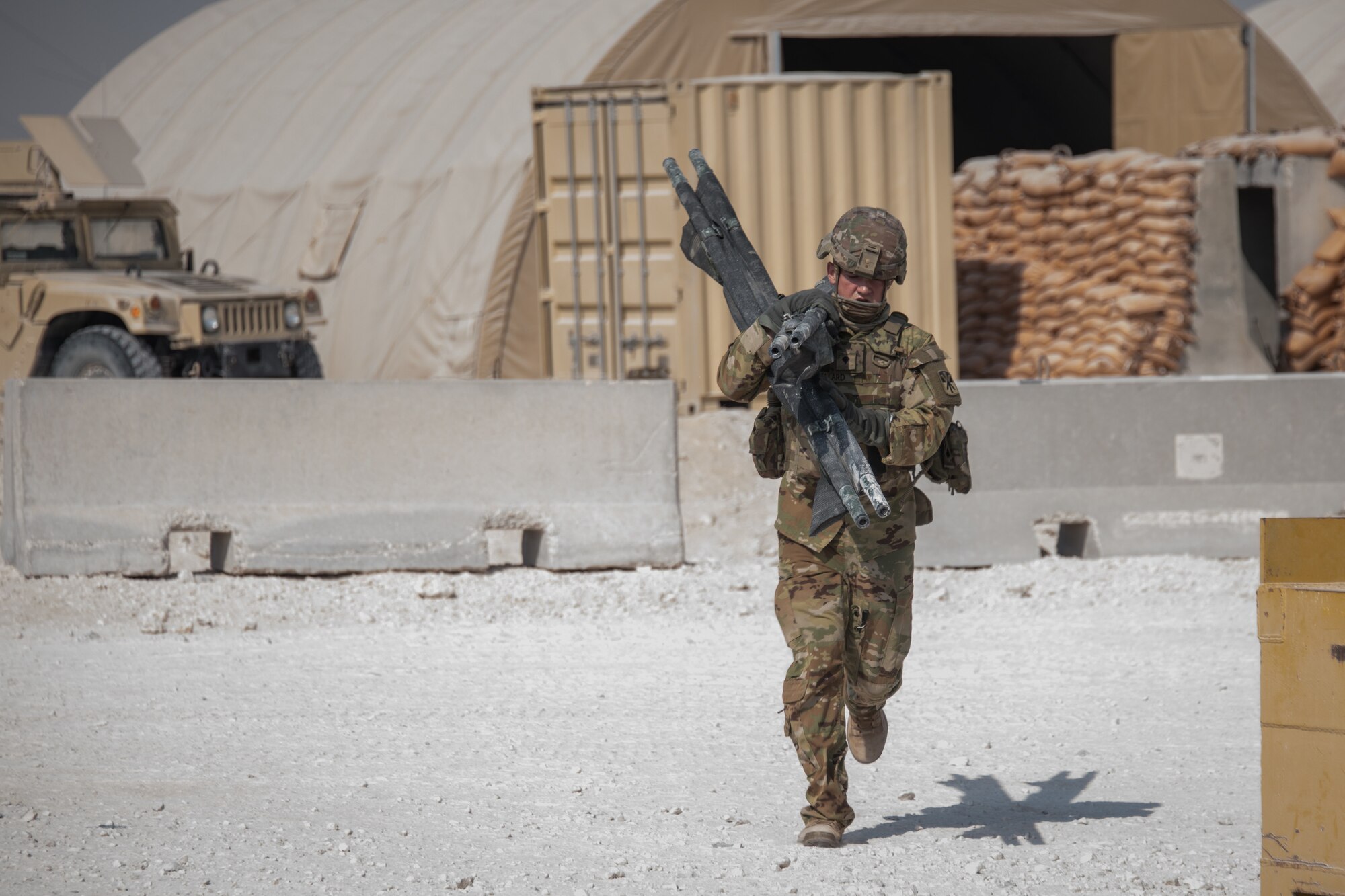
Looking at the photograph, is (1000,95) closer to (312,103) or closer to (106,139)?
(312,103)

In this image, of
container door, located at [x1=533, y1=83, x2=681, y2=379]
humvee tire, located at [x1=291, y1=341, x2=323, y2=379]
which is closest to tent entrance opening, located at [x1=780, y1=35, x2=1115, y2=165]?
container door, located at [x1=533, y1=83, x2=681, y2=379]

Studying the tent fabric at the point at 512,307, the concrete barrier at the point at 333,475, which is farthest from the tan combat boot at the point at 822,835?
the tent fabric at the point at 512,307

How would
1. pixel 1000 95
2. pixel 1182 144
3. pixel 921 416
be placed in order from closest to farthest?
1. pixel 921 416
2. pixel 1182 144
3. pixel 1000 95

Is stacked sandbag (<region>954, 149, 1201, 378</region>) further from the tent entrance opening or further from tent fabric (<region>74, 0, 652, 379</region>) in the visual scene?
the tent entrance opening

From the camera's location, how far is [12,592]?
739 centimetres

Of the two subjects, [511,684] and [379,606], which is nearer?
[511,684]

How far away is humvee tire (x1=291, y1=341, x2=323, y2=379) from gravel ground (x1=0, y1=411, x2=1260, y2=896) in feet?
19.3

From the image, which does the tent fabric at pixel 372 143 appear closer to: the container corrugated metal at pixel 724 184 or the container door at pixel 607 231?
the container door at pixel 607 231

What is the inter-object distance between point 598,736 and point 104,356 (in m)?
→ 7.99

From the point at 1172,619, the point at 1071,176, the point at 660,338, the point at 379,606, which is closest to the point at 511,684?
the point at 379,606

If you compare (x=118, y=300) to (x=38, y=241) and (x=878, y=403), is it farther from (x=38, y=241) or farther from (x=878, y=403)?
(x=878, y=403)

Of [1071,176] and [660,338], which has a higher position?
[1071,176]

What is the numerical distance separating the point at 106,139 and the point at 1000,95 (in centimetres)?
1210

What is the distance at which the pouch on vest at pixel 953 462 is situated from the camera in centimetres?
440
